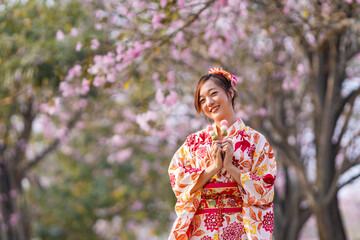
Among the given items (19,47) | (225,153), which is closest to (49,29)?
(19,47)

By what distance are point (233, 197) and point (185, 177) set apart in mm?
263

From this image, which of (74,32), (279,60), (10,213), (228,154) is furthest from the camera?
(10,213)

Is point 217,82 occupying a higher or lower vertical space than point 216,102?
higher

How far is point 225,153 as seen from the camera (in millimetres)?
3000

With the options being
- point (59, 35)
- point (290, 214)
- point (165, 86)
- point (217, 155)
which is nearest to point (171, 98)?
point (165, 86)

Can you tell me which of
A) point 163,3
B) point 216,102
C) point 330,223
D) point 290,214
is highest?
point 163,3

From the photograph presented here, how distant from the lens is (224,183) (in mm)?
3064

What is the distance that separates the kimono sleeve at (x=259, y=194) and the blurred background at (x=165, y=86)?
2.16 meters

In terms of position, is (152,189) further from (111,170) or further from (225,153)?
(225,153)

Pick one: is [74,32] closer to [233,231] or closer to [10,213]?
[10,213]

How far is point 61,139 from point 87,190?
212 cm

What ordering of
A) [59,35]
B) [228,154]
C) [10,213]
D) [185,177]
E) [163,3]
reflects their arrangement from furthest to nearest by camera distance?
[10,213] < [59,35] < [163,3] < [185,177] < [228,154]

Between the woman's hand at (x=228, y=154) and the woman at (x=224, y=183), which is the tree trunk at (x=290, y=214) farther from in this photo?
the woman's hand at (x=228, y=154)

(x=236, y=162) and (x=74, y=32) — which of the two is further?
(x=74, y=32)
